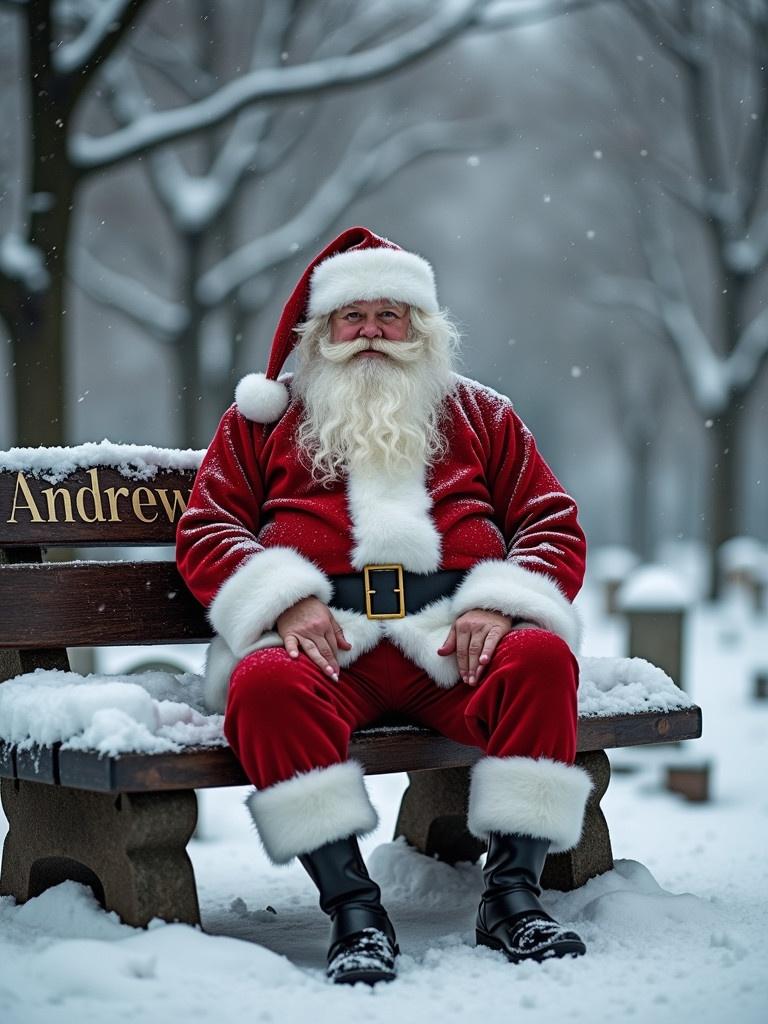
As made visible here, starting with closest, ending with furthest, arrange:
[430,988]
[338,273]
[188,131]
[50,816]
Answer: [430,988] < [50,816] < [338,273] < [188,131]

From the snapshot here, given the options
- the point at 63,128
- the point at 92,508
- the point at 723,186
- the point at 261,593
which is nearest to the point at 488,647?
the point at 261,593

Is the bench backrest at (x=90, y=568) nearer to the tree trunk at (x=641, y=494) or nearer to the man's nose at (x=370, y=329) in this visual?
the man's nose at (x=370, y=329)

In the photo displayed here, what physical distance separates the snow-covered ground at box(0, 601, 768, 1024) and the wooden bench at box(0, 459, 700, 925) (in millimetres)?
→ 104

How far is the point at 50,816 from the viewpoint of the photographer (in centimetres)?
354

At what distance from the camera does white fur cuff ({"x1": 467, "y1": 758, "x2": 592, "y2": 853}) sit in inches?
126

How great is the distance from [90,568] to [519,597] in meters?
1.24

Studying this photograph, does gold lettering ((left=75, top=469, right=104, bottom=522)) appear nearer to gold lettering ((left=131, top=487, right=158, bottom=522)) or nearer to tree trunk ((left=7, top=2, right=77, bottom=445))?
gold lettering ((left=131, top=487, right=158, bottom=522))

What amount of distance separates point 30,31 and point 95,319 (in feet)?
39.9

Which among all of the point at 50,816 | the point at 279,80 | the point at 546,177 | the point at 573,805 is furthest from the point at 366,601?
the point at 546,177

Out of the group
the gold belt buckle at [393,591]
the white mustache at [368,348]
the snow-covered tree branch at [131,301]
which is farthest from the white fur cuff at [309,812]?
the snow-covered tree branch at [131,301]

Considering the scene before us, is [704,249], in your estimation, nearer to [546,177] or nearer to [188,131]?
[546,177]

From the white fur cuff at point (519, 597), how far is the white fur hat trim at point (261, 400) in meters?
0.73

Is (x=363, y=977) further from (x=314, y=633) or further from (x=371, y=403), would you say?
(x=371, y=403)

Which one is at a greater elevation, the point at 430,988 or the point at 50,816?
the point at 50,816
